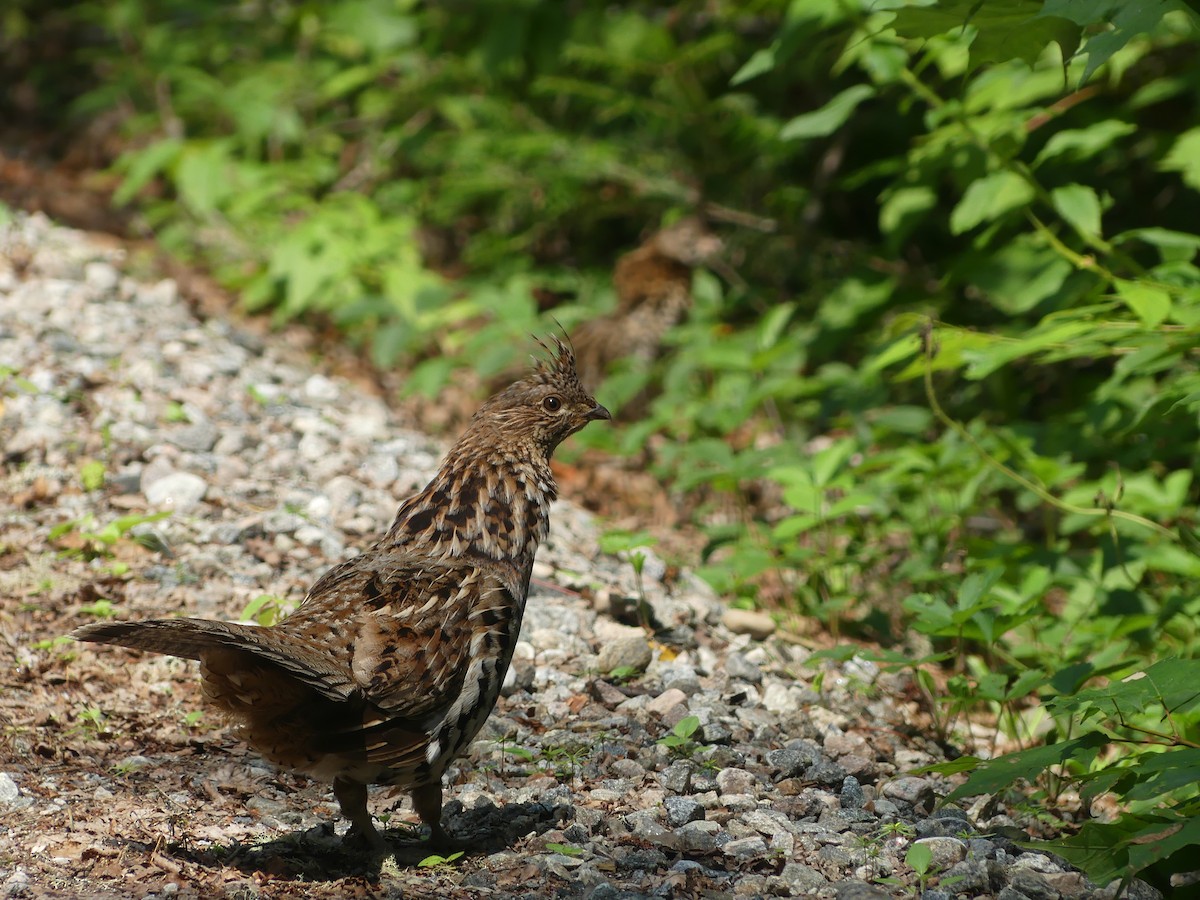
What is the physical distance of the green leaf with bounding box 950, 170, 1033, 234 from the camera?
5352 mm

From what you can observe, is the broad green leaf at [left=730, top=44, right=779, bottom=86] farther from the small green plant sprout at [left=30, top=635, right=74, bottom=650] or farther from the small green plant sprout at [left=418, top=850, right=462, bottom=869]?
the small green plant sprout at [left=30, top=635, right=74, bottom=650]

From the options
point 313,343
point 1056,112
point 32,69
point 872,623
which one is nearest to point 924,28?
point 1056,112

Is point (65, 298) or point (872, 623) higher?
point (65, 298)

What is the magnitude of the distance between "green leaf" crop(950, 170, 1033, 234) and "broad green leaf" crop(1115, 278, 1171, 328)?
775 mm

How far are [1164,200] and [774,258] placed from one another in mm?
2259

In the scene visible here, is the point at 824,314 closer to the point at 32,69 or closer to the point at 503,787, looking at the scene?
the point at 503,787

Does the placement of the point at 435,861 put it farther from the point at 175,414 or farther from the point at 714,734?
the point at 175,414

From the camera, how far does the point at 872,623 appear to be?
17.0 ft

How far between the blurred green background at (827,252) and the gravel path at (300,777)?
0.45 m

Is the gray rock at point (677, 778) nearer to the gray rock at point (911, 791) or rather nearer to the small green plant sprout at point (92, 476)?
the gray rock at point (911, 791)

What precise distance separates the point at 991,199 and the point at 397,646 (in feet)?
11.0

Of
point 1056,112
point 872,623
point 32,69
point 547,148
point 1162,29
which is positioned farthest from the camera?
point 32,69

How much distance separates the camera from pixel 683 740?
13.4 ft

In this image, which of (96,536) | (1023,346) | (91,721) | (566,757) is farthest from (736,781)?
(96,536)
